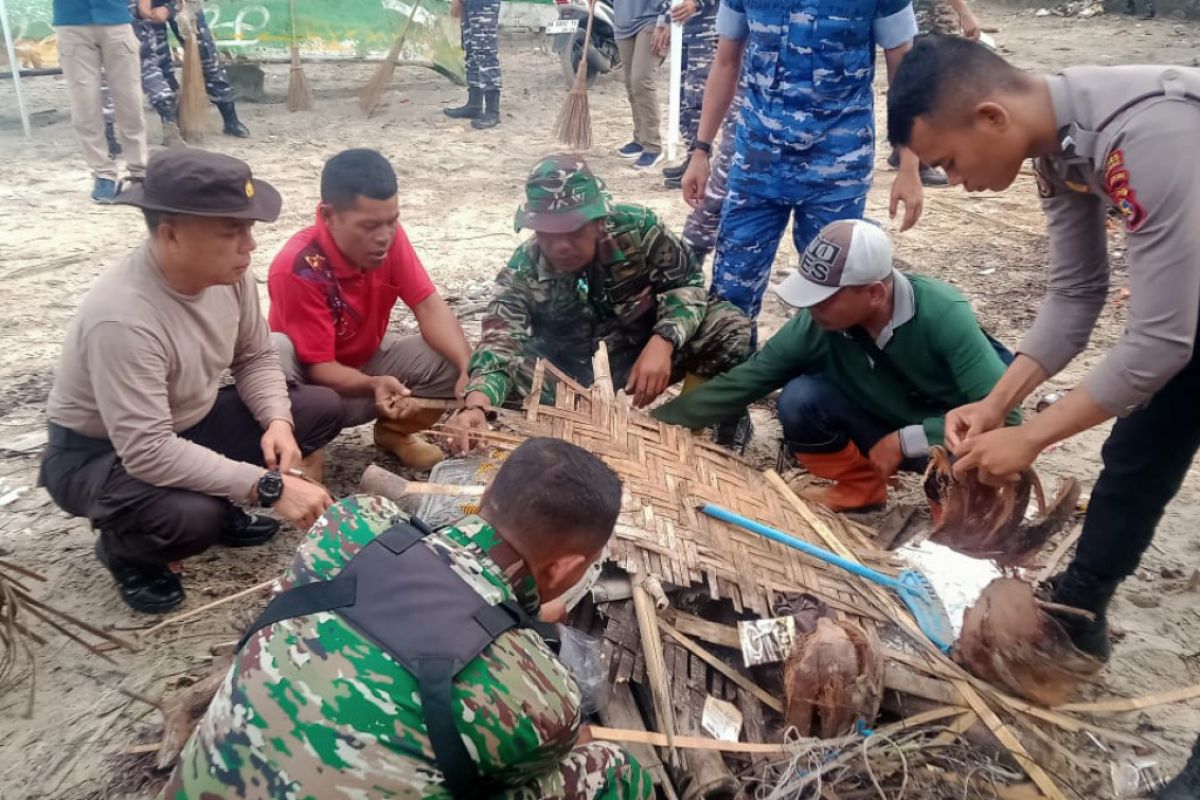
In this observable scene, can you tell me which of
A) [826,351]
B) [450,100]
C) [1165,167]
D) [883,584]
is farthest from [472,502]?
[450,100]

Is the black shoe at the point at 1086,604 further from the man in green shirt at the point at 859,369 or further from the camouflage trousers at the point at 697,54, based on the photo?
the camouflage trousers at the point at 697,54

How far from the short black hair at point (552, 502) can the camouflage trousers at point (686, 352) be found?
1.96 m

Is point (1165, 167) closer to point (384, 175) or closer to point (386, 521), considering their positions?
point (386, 521)

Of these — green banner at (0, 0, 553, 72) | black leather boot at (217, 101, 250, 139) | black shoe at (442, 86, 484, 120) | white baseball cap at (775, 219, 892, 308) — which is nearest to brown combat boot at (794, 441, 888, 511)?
white baseball cap at (775, 219, 892, 308)

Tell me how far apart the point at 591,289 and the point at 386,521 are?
89.5 inches

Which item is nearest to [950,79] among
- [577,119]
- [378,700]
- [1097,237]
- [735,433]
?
[1097,237]

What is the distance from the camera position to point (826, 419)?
353 centimetres

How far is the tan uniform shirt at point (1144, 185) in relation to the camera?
1.84m

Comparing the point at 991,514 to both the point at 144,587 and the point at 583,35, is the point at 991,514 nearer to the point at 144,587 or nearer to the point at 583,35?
the point at 144,587

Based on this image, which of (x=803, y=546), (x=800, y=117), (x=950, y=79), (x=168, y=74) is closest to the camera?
(x=950, y=79)

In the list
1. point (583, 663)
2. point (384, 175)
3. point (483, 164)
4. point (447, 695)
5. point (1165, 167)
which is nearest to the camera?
point (447, 695)

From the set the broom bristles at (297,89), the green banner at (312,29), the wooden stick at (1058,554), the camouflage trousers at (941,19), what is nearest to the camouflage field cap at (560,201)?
the wooden stick at (1058,554)

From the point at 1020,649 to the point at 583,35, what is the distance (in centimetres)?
961

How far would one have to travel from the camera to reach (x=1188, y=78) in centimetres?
192
